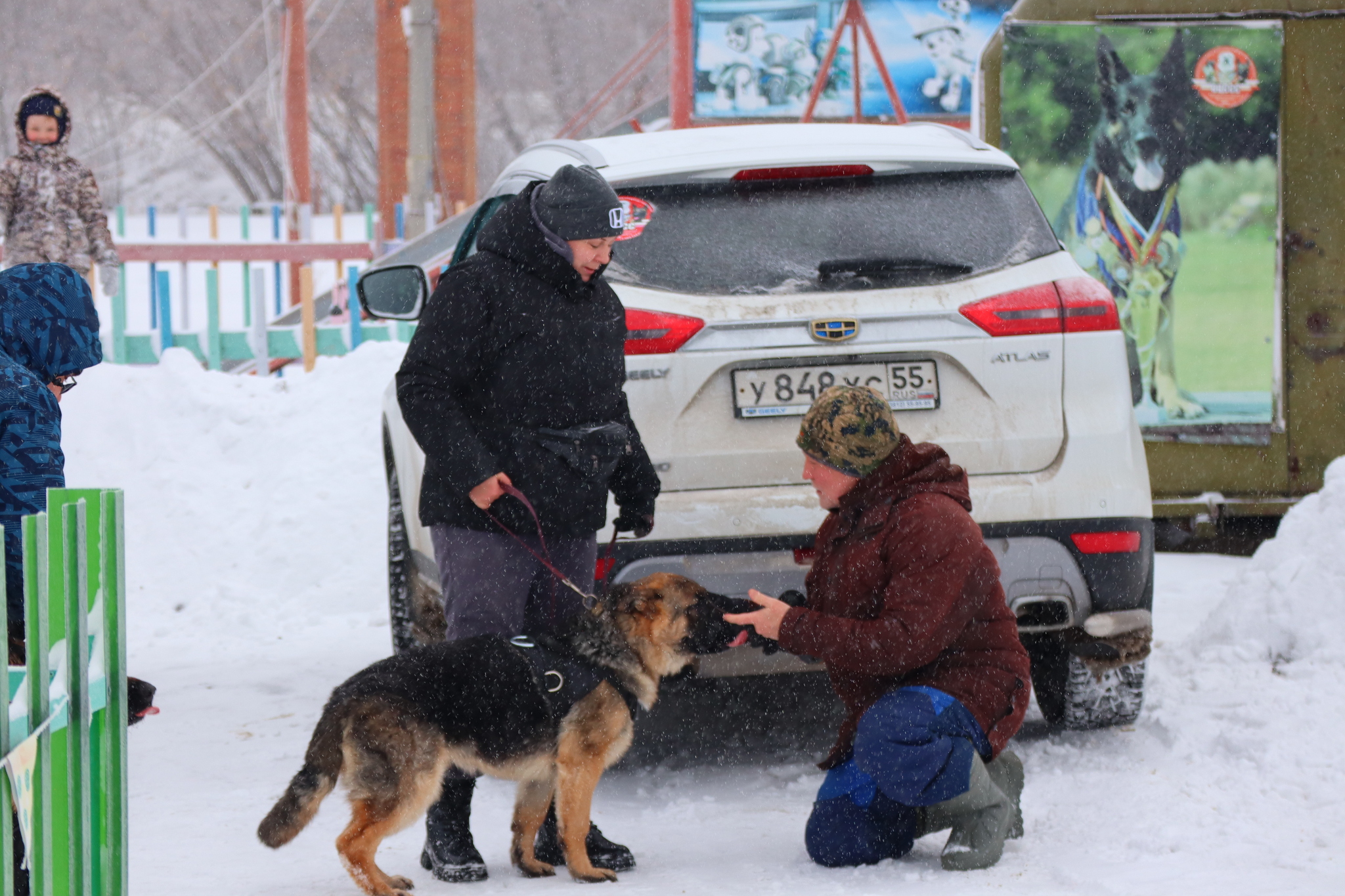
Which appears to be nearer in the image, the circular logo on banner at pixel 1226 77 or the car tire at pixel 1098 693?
the car tire at pixel 1098 693

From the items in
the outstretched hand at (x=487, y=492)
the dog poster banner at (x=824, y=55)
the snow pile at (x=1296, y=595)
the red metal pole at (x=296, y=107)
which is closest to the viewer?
the outstretched hand at (x=487, y=492)

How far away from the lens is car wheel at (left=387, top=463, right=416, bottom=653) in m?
5.39

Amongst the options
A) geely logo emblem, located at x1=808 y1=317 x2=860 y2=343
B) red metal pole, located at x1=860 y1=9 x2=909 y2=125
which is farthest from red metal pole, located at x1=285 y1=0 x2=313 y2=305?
geely logo emblem, located at x1=808 y1=317 x2=860 y2=343

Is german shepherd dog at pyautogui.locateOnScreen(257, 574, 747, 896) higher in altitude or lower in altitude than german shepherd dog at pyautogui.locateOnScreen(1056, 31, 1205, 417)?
lower

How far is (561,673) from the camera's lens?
362 centimetres

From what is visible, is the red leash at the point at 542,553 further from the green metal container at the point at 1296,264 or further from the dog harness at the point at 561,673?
the green metal container at the point at 1296,264

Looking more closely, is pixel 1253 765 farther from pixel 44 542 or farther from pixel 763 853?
pixel 44 542

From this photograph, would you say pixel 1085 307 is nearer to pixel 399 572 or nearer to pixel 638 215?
pixel 638 215

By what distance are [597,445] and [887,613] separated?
847mm

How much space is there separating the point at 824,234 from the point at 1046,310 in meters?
0.69

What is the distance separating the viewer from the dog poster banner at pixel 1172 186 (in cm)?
771

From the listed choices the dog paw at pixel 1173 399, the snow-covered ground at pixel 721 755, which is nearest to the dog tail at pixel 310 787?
the snow-covered ground at pixel 721 755

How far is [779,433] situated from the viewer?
423 cm

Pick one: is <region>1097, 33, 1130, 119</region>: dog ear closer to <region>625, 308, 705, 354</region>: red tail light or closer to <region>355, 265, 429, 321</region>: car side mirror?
<region>355, 265, 429, 321</region>: car side mirror
